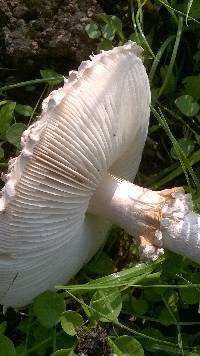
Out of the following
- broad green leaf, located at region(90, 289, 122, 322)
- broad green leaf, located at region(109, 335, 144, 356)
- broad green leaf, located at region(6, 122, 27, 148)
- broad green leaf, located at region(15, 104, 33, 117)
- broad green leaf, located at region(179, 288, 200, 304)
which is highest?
broad green leaf, located at region(15, 104, 33, 117)

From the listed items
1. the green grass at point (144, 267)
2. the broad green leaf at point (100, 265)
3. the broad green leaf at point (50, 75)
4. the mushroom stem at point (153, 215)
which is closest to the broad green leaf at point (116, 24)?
the green grass at point (144, 267)

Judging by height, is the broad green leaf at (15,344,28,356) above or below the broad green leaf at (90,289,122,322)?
below

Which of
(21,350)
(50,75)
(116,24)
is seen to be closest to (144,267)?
(21,350)

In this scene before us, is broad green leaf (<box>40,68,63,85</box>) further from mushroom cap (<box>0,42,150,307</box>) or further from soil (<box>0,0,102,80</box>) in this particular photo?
mushroom cap (<box>0,42,150,307</box>)

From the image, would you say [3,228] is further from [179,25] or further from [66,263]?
[179,25]

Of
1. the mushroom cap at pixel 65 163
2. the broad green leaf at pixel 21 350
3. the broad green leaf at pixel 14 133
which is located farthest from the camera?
the broad green leaf at pixel 14 133

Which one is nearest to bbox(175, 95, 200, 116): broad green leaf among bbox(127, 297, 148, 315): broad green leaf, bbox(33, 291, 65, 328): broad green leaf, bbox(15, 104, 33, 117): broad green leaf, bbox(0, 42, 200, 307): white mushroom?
bbox(0, 42, 200, 307): white mushroom

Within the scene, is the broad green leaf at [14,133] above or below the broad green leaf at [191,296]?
above

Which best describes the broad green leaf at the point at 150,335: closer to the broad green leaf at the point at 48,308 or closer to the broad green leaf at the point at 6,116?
the broad green leaf at the point at 48,308

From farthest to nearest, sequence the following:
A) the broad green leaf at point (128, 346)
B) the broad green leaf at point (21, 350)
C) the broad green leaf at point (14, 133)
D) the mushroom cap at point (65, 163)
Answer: the broad green leaf at point (14, 133) → the broad green leaf at point (21, 350) → the broad green leaf at point (128, 346) → the mushroom cap at point (65, 163)
